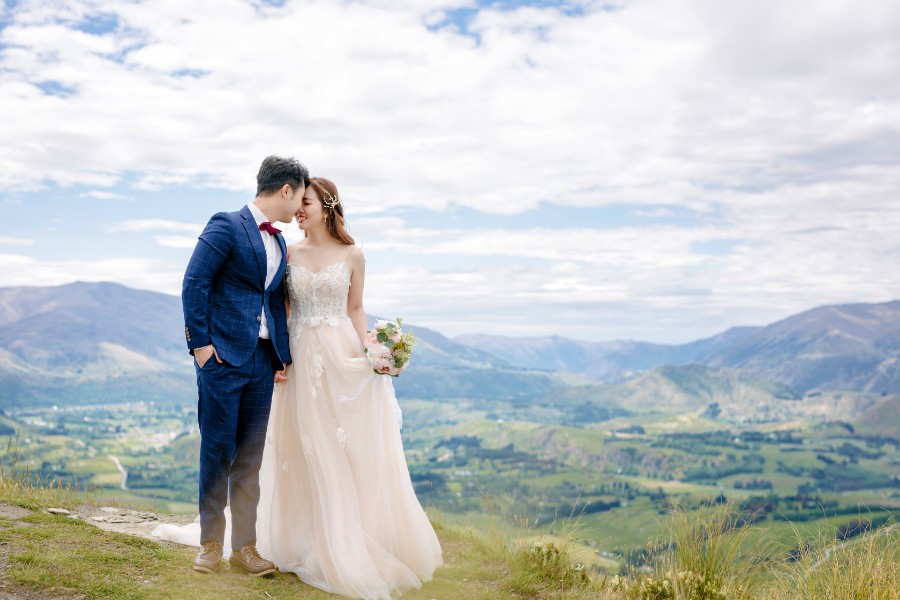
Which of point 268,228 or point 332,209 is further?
point 332,209

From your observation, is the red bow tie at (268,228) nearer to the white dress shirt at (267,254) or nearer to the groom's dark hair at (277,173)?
the white dress shirt at (267,254)

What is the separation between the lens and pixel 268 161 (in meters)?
6.65

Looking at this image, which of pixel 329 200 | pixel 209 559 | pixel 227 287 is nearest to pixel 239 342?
pixel 227 287

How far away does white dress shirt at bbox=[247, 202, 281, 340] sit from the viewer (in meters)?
6.67

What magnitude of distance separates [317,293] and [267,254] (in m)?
0.66

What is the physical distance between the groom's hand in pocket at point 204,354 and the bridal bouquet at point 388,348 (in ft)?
4.98

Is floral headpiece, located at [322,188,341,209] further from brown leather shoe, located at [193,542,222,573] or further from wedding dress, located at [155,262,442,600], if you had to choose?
brown leather shoe, located at [193,542,222,573]

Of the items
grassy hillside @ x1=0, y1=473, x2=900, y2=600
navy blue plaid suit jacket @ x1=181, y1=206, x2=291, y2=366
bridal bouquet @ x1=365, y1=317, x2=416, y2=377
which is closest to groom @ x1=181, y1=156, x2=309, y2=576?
navy blue plaid suit jacket @ x1=181, y1=206, x2=291, y2=366

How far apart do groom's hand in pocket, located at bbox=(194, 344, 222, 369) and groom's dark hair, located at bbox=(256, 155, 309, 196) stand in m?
1.54

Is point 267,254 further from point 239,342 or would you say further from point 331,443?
point 331,443

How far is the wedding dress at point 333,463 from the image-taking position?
7.11m

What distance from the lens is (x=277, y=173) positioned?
6.64 metres

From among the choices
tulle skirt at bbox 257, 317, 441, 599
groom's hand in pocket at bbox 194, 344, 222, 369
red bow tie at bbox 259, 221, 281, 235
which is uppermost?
red bow tie at bbox 259, 221, 281, 235

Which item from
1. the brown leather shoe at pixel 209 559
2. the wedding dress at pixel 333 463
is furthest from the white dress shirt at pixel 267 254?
the brown leather shoe at pixel 209 559
